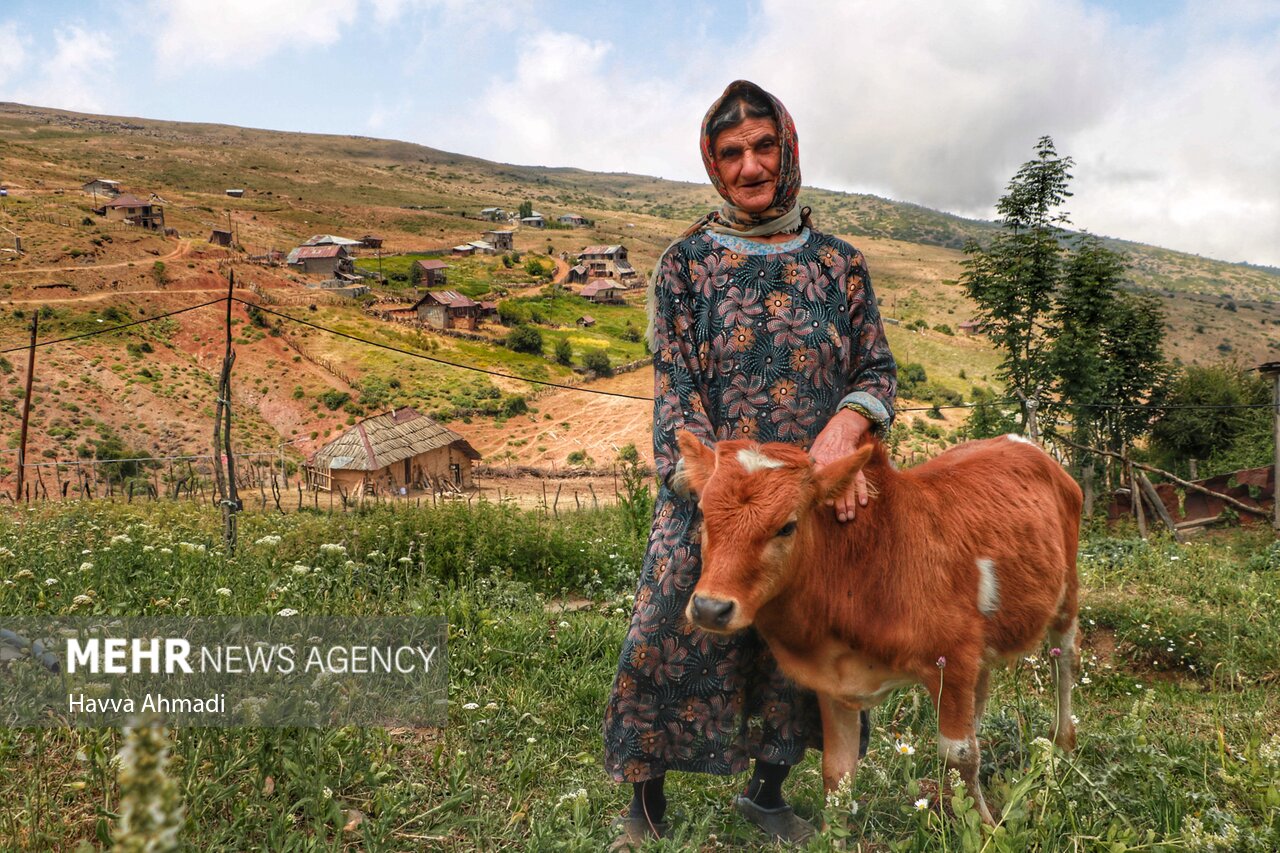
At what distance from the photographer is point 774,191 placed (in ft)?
8.72

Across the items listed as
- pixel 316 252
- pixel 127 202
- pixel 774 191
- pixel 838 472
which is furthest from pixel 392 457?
pixel 127 202

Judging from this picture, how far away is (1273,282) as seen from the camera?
175250mm

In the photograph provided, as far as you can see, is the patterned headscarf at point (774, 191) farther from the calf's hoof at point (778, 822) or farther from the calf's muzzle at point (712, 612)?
the calf's hoof at point (778, 822)

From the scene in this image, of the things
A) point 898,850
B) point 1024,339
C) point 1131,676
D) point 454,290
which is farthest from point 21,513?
point 454,290

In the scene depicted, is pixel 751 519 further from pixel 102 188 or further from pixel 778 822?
pixel 102 188

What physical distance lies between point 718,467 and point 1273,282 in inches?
9029

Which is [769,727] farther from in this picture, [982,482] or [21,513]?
[21,513]

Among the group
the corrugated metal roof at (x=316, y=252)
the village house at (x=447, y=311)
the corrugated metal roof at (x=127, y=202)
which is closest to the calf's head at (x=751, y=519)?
the village house at (x=447, y=311)

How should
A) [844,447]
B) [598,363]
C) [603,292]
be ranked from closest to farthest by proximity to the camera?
[844,447] < [598,363] < [603,292]

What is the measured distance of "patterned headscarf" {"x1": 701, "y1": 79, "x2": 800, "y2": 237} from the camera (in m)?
2.62

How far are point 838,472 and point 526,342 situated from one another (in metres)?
58.2

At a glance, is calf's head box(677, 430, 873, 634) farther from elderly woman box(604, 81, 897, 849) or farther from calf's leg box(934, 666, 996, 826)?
calf's leg box(934, 666, 996, 826)

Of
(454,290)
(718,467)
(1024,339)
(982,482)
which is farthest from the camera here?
(454,290)

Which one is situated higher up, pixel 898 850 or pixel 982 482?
pixel 982 482
